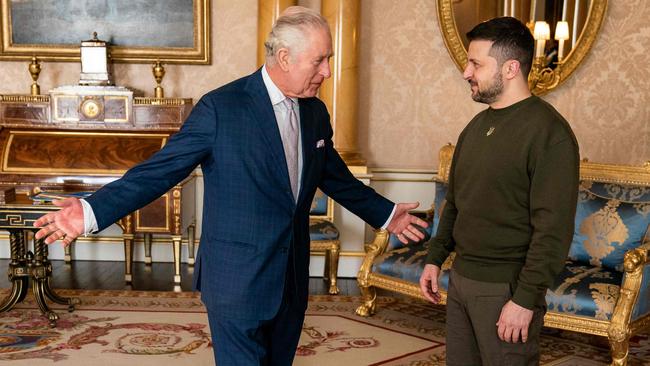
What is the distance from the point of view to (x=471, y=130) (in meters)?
2.46

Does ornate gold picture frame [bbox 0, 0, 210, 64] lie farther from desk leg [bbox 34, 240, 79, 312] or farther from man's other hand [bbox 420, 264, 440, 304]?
man's other hand [bbox 420, 264, 440, 304]

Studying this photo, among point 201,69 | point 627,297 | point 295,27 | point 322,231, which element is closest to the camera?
point 295,27

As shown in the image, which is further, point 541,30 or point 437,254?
point 541,30

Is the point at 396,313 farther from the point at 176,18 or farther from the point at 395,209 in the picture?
the point at 176,18

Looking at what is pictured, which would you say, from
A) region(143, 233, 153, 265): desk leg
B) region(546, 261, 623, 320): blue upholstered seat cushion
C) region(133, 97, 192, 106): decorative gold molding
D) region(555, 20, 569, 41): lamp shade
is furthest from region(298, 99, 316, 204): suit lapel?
region(143, 233, 153, 265): desk leg

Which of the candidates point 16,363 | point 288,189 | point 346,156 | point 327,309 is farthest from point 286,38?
point 346,156

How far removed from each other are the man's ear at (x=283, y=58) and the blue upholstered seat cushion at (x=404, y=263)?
8.37 ft

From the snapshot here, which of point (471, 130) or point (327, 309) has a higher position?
point (471, 130)

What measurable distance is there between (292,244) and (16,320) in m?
3.06

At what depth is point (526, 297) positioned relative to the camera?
2.19 meters

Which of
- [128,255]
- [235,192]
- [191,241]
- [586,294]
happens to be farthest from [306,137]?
[191,241]

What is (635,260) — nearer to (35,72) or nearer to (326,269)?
(326,269)

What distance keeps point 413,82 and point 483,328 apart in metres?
4.24

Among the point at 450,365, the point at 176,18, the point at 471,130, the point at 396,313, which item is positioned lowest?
the point at 396,313
